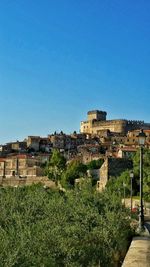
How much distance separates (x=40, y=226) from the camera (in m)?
13.8

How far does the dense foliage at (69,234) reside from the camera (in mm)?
10795

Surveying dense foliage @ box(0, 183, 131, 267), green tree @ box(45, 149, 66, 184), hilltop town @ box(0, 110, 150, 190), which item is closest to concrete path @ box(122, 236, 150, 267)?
dense foliage @ box(0, 183, 131, 267)

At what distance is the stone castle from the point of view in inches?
5640

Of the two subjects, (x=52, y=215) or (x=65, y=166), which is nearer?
(x=52, y=215)

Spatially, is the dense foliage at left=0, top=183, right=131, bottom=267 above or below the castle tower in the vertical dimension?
below

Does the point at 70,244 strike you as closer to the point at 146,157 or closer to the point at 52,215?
the point at 52,215

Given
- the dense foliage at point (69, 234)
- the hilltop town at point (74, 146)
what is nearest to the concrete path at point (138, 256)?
the dense foliage at point (69, 234)

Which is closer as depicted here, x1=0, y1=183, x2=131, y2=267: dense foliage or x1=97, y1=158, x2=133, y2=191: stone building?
x1=0, y1=183, x2=131, y2=267: dense foliage

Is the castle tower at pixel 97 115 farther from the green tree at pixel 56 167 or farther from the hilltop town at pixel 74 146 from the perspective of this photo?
the green tree at pixel 56 167

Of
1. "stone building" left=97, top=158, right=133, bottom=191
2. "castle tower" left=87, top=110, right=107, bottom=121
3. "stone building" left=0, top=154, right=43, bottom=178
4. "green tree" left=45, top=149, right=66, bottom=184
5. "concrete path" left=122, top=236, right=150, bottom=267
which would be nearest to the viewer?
"concrete path" left=122, top=236, right=150, bottom=267

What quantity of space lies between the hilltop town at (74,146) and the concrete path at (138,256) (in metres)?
69.1

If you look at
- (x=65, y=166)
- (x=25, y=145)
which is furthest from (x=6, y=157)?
(x=65, y=166)

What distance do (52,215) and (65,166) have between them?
6363 cm

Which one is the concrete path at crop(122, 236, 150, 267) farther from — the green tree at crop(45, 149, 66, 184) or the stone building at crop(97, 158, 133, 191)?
the green tree at crop(45, 149, 66, 184)
